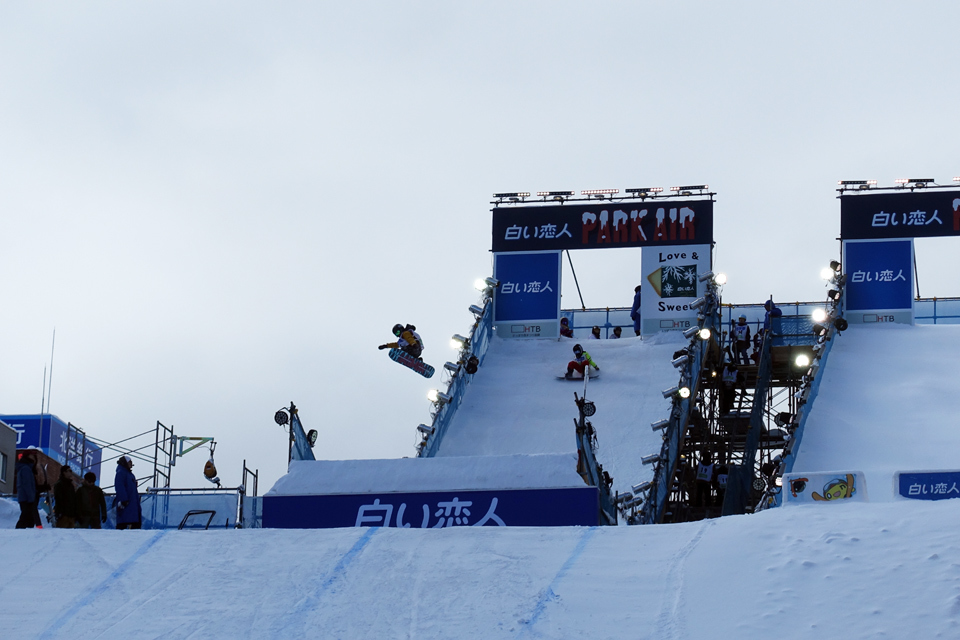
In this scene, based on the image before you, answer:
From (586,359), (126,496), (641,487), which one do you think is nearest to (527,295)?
(586,359)

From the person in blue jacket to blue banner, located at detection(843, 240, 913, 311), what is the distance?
58.6 ft

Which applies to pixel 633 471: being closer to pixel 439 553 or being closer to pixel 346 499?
pixel 346 499

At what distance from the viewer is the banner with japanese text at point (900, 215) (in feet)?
96.0

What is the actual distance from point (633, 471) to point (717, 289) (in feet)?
26.0

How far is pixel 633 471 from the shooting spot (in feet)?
67.8

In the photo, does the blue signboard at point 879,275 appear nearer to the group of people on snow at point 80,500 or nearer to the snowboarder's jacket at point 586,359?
the snowboarder's jacket at point 586,359

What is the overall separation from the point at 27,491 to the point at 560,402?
11.2 meters

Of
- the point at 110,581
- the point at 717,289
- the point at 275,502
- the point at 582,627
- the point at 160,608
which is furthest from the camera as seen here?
the point at 717,289

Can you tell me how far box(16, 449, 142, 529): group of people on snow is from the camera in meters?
14.9

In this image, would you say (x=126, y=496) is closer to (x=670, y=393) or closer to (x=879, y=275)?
(x=670, y=393)

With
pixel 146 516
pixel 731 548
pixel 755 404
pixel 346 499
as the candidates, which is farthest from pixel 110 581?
pixel 755 404

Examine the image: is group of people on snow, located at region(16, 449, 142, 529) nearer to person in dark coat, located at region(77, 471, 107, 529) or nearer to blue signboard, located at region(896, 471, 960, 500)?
person in dark coat, located at region(77, 471, 107, 529)

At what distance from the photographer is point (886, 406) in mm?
23516

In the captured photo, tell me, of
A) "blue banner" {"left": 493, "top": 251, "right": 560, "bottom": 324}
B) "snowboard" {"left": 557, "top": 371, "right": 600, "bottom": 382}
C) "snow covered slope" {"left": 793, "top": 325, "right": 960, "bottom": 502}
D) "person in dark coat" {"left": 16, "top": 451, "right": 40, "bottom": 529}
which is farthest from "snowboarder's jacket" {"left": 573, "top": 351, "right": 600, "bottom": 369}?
"person in dark coat" {"left": 16, "top": 451, "right": 40, "bottom": 529}
